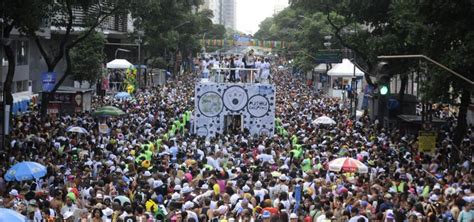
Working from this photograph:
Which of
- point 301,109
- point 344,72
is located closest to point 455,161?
point 301,109

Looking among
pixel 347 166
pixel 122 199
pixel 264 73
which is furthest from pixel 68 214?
pixel 264 73

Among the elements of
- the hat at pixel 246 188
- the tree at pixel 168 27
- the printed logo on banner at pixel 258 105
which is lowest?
the hat at pixel 246 188

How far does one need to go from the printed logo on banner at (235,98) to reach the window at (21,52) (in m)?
17.5

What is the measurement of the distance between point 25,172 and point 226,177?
14.3 ft

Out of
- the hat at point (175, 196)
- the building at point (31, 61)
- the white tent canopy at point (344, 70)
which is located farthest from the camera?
the white tent canopy at point (344, 70)

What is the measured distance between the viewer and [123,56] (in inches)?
3322

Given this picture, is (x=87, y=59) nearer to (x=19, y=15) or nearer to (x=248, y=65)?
(x=248, y=65)

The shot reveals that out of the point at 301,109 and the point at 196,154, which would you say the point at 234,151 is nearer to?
the point at 196,154

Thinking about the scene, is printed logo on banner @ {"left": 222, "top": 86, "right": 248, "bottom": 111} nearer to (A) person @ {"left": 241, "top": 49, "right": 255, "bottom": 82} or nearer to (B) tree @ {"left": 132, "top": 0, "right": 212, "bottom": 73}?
(A) person @ {"left": 241, "top": 49, "right": 255, "bottom": 82}

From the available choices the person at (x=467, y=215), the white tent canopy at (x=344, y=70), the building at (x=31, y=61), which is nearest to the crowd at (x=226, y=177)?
the person at (x=467, y=215)

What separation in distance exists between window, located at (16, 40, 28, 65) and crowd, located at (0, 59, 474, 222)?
15.6m

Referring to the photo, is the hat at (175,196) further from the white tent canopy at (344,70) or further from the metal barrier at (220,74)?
the white tent canopy at (344,70)

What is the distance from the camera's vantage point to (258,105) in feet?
121

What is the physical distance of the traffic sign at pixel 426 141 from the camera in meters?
27.4
